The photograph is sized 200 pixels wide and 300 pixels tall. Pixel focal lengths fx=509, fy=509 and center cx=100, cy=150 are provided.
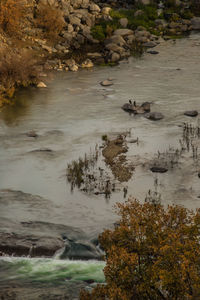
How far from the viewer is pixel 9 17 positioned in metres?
39.9

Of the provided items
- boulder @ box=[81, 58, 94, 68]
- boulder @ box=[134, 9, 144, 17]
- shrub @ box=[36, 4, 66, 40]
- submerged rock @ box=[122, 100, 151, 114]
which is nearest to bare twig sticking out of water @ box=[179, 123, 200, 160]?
submerged rock @ box=[122, 100, 151, 114]

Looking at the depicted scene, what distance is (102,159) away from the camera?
22.4 metres

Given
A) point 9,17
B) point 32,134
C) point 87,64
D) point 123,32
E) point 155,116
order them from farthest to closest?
1. point 123,32
2. point 9,17
3. point 87,64
4. point 155,116
5. point 32,134

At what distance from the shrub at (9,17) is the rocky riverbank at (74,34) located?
0.08 metres

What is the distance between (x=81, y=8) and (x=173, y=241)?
41919 millimetres

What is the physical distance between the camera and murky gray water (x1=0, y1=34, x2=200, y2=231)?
1898 cm

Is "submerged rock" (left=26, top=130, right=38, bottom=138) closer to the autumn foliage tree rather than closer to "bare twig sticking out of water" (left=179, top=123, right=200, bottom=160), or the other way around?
"bare twig sticking out of water" (left=179, top=123, right=200, bottom=160)

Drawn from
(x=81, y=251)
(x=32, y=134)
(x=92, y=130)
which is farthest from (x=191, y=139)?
(x=81, y=251)

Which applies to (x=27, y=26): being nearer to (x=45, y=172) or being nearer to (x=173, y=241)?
(x=45, y=172)

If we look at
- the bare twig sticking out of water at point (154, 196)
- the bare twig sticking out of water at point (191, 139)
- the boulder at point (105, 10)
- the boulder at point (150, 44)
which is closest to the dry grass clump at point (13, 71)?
the bare twig sticking out of water at point (191, 139)

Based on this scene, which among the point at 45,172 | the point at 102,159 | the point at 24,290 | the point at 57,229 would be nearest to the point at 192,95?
the point at 102,159

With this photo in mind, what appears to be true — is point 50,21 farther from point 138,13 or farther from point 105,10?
point 138,13

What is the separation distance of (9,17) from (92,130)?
59.3ft

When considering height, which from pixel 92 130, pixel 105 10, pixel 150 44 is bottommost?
pixel 92 130
